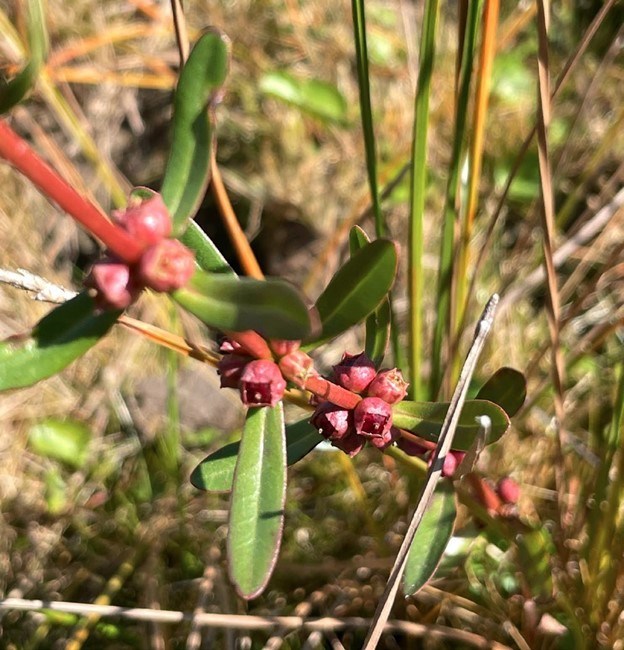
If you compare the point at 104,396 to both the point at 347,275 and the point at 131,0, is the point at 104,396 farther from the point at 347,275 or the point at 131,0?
the point at 347,275

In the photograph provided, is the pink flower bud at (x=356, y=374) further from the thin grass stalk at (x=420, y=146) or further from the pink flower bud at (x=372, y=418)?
the thin grass stalk at (x=420, y=146)

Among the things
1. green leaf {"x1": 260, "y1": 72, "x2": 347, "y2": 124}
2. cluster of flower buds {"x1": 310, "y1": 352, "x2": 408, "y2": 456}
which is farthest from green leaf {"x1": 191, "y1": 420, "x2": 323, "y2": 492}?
green leaf {"x1": 260, "y1": 72, "x2": 347, "y2": 124}

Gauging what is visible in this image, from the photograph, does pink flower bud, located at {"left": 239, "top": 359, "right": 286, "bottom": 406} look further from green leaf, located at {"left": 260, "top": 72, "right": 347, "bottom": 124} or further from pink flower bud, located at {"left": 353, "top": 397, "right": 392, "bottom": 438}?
green leaf, located at {"left": 260, "top": 72, "right": 347, "bottom": 124}

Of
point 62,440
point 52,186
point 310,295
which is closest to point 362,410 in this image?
point 52,186

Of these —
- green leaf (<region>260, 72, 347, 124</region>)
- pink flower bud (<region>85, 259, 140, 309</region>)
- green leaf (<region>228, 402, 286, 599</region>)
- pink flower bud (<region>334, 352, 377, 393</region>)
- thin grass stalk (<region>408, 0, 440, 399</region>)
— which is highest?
green leaf (<region>260, 72, 347, 124</region>)

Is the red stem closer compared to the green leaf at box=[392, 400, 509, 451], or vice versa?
the red stem

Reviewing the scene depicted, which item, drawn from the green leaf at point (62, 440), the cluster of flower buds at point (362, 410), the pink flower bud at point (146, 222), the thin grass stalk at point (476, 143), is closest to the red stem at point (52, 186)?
the pink flower bud at point (146, 222)

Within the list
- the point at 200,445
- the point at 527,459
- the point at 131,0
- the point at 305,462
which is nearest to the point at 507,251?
the point at 527,459

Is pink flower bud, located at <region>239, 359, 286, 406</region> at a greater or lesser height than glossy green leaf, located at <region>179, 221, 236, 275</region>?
lesser
